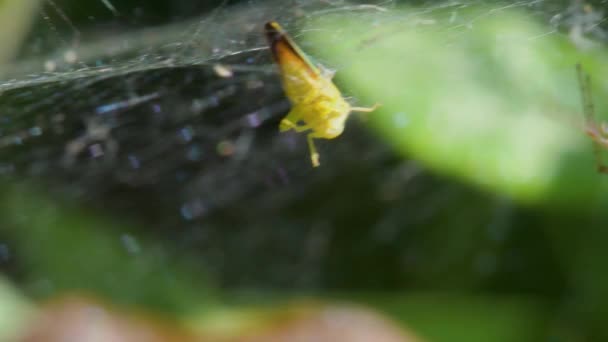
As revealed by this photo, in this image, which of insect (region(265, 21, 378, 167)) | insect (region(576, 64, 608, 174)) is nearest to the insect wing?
insect (region(265, 21, 378, 167))

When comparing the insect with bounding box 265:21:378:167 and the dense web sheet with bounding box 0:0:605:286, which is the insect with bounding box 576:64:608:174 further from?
the insect with bounding box 265:21:378:167

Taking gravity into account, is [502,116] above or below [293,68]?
below

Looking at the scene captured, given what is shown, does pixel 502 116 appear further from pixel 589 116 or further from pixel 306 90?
pixel 306 90

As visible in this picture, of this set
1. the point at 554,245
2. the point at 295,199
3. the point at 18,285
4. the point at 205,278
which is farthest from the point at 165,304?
the point at 554,245

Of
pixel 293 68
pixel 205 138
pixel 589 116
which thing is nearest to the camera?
pixel 293 68

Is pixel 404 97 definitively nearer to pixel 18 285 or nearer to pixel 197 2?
pixel 197 2

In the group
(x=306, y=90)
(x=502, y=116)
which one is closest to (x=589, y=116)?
(x=502, y=116)
